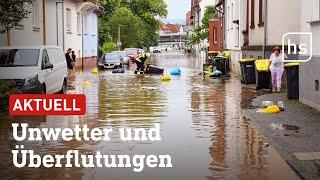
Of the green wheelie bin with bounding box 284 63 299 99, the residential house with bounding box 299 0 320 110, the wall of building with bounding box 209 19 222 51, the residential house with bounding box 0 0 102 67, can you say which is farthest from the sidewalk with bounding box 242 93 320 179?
the wall of building with bounding box 209 19 222 51

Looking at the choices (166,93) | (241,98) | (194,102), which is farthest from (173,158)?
(166,93)

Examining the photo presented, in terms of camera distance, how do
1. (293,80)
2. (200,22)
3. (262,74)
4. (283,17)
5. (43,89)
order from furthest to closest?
(200,22) → (283,17) → (262,74) → (293,80) → (43,89)

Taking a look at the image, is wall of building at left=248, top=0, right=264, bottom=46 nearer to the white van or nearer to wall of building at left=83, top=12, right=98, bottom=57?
the white van

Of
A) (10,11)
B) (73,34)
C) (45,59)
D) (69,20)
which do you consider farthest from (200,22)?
(45,59)

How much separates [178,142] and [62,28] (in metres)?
27.4

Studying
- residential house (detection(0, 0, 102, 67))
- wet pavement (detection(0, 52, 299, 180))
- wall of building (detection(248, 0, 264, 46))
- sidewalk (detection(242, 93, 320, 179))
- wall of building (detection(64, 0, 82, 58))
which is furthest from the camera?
wall of building (detection(64, 0, 82, 58))

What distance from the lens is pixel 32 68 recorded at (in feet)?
54.2

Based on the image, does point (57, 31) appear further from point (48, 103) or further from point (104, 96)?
point (48, 103)

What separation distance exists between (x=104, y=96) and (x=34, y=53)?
3.32m

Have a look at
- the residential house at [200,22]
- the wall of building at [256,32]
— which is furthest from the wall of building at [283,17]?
the residential house at [200,22]

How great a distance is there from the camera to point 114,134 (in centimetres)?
1134

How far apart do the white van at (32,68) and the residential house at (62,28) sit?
444 cm

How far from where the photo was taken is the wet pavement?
7957 mm

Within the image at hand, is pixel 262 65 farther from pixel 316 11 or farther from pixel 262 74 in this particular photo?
pixel 316 11
